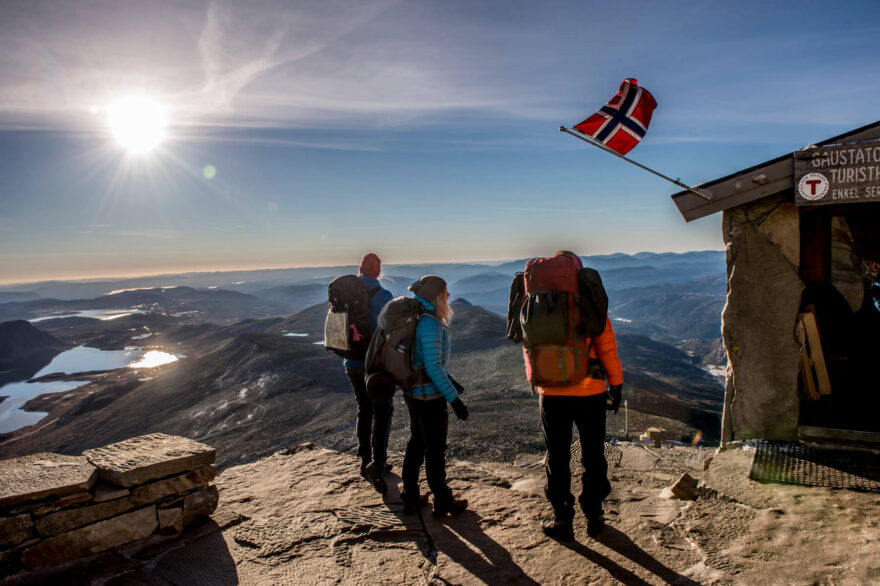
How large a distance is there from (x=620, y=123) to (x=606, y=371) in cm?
335

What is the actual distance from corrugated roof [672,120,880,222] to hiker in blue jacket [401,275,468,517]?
3.18 metres

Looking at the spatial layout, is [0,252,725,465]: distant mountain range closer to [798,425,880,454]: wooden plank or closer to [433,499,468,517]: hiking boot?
[433,499,468,517]: hiking boot

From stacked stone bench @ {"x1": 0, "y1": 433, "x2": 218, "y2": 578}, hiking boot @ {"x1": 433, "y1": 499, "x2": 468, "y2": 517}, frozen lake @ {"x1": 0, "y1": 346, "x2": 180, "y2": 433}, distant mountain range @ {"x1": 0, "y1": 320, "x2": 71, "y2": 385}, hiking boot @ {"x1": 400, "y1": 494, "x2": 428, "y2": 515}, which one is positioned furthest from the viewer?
distant mountain range @ {"x1": 0, "y1": 320, "x2": 71, "y2": 385}

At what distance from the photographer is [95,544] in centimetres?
323

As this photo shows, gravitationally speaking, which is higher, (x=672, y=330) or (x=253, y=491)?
(x=253, y=491)

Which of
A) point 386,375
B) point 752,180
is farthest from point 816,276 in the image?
point 386,375

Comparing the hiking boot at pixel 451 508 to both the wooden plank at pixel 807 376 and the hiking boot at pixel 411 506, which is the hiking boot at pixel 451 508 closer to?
the hiking boot at pixel 411 506

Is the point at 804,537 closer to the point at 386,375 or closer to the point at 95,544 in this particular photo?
the point at 386,375

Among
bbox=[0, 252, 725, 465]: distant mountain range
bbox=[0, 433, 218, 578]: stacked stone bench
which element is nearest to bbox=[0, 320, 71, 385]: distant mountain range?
bbox=[0, 252, 725, 465]: distant mountain range

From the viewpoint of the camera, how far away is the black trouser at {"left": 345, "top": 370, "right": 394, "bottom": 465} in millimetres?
4359

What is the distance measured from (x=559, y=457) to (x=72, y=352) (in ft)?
344

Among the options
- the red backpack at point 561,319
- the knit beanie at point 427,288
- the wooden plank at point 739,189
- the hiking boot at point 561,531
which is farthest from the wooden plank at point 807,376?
the knit beanie at point 427,288

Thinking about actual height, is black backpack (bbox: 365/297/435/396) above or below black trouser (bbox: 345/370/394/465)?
above

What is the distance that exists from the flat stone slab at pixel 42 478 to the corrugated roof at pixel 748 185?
19.8 ft
